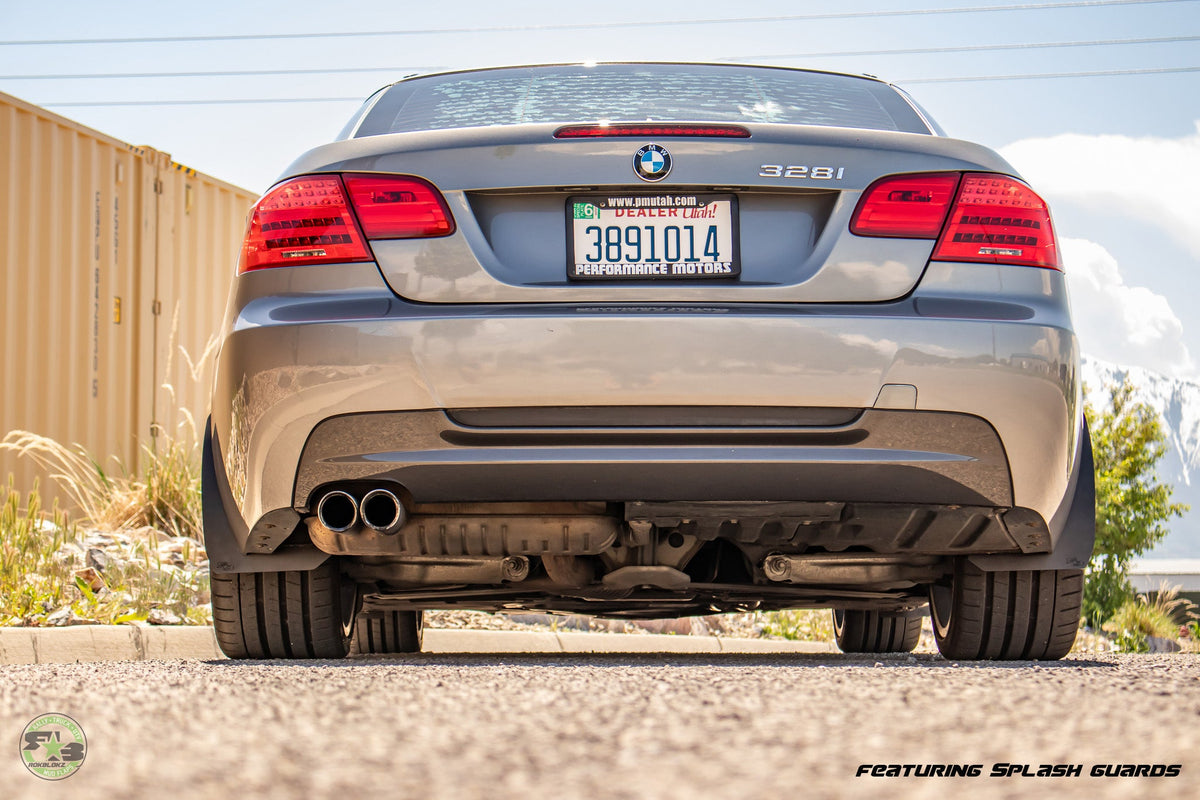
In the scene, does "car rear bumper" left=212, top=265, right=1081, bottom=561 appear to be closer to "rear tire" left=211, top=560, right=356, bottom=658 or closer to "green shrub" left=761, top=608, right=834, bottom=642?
"rear tire" left=211, top=560, right=356, bottom=658

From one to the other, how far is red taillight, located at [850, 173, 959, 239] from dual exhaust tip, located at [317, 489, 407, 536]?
140 cm

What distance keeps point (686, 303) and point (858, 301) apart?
17.6 inches

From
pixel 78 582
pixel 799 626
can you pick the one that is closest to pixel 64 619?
pixel 78 582

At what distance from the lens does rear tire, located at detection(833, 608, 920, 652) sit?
5305 mm

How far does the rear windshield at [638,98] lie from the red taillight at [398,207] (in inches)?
11.7

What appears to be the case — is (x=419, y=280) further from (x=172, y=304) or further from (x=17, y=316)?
(x=172, y=304)

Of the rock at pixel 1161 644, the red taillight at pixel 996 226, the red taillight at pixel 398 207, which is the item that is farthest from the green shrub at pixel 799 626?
the rock at pixel 1161 644

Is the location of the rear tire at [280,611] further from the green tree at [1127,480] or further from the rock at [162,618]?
the green tree at [1127,480]

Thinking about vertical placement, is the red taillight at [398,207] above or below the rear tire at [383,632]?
above

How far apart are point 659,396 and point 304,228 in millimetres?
1058

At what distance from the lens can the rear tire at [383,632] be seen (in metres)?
4.75

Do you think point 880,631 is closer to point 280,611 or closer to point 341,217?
point 280,611

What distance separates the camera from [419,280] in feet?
10.4

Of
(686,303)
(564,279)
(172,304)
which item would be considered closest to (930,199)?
(686,303)
